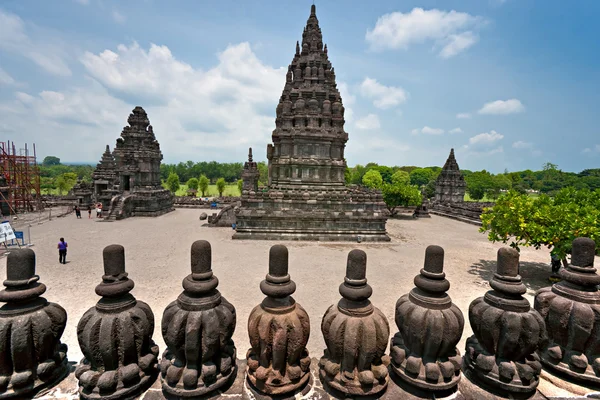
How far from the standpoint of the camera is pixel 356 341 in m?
2.29

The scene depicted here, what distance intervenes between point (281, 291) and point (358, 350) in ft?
2.77

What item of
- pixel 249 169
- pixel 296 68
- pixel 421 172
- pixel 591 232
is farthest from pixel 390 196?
pixel 421 172

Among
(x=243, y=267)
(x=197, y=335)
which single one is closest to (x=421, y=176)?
(x=243, y=267)

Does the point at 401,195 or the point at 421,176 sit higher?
the point at 421,176

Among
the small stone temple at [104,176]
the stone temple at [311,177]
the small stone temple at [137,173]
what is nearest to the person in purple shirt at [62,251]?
the stone temple at [311,177]

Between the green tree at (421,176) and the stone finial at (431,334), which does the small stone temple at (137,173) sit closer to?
the stone finial at (431,334)

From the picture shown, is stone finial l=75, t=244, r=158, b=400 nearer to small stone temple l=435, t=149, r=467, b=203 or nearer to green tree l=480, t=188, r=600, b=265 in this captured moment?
green tree l=480, t=188, r=600, b=265

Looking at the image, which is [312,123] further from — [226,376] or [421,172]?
[421,172]

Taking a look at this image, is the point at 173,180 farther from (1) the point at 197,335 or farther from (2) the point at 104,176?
(1) the point at 197,335

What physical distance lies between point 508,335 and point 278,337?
6.57ft

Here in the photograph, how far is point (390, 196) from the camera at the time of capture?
27.6m

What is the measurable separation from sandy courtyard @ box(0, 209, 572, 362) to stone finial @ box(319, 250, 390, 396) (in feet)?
11.4

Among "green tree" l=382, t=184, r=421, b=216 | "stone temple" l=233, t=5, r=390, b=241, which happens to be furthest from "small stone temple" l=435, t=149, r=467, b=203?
"stone temple" l=233, t=5, r=390, b=241

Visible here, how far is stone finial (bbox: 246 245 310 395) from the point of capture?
2281mm
